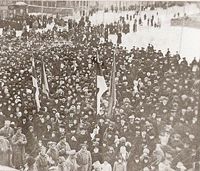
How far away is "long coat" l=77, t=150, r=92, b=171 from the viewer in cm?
224

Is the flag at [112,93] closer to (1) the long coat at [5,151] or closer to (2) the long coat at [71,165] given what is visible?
(2) the long coat at [71,165]

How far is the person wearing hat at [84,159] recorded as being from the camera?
7.36 feet

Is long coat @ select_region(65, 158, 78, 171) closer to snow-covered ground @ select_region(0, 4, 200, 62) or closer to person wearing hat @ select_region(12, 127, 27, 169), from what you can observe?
person wearing hat @ select_region(12, 127, 27, 169)

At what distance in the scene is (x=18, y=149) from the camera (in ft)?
8.13

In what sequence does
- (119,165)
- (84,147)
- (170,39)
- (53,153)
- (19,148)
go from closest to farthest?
(170,39) → (119,165) → (84,147) → (53,153) → (19,148)

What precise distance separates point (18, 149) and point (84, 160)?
1.45 ft

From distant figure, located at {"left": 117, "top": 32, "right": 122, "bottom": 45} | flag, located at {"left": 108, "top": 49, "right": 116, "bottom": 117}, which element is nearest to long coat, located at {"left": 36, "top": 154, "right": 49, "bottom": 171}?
flag, located at {"left": 108, "top": 49, "right": 116, "bottom": 117}

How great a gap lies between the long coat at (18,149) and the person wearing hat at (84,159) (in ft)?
1.17

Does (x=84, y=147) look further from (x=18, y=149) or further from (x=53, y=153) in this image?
(x=18, y=149)

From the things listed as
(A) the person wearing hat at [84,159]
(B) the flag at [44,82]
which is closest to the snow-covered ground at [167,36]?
(B) the flag at [44,82]

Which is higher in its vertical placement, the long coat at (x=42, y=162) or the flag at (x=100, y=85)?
the flag at (x=100, y=85)

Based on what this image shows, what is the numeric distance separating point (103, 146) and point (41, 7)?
815mm

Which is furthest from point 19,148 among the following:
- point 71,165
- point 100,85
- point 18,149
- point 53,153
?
point 100,85

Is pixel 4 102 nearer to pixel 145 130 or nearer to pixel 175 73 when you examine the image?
pixel 145 130
